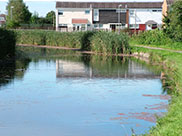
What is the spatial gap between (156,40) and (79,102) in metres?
30.9

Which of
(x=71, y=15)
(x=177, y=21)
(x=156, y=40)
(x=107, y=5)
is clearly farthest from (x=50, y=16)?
(x=177, y=21)

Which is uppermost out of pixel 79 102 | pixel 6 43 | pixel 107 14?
pixel 107 14

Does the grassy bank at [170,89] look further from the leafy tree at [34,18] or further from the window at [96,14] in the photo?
the leafy tree at [34,18]

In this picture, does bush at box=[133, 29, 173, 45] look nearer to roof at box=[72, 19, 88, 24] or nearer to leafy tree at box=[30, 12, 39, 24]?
roof at box=[72, 19, 88, 24]

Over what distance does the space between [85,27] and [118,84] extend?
65691mm

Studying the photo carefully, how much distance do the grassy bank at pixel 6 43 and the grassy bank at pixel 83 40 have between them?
10.5 meters

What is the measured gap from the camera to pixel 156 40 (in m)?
48.6

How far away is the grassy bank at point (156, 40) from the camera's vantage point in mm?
42469

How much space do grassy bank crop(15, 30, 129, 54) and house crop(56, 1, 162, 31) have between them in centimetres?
2301

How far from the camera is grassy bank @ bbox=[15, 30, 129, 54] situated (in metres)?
45.8

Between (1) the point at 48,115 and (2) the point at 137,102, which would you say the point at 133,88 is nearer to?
(2) the point at 137,102

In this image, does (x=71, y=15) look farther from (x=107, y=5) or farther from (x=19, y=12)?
(x=19, y=12)

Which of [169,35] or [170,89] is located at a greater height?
[169,35]

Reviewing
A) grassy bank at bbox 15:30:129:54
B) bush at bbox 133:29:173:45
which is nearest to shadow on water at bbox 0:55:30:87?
grassy bank at bbox 15:30:129:54
